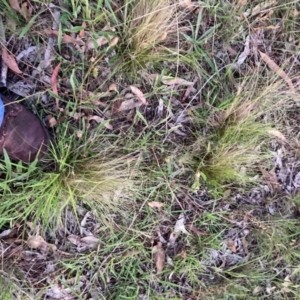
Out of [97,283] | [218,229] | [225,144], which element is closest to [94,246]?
[97,283]

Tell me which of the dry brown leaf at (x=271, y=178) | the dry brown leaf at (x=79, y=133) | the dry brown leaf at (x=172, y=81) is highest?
the dry brown leaf at (x=172, y=81)

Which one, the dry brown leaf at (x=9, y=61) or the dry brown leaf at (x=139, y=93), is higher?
the dry brown leaf at (x=9, y=61)

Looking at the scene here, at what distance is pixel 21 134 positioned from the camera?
2119 mm

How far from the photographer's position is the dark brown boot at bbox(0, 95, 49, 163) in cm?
209

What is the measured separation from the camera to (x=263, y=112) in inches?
93.2

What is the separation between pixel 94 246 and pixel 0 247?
0.44m

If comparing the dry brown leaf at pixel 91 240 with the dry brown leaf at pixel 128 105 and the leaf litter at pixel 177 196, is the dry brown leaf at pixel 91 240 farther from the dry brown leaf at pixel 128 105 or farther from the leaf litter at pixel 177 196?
the dry brown leaf at pixel 128 105

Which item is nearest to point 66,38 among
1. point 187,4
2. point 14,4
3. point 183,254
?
point 14,4

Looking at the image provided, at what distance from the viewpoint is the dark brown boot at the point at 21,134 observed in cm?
209

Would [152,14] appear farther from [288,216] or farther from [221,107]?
[288,216]

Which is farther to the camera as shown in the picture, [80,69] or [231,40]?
[231,40]

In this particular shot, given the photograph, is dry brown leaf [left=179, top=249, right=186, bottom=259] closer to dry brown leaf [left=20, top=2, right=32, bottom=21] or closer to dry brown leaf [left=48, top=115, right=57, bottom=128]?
dry brown leaf [left=48, top=115, right=57, bottom=128]

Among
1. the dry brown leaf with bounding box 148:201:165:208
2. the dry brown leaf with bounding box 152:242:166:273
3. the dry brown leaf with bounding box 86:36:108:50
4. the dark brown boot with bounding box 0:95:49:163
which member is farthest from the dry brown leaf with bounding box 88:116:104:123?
the dry brown leaf with bounding box 152:242:166:273

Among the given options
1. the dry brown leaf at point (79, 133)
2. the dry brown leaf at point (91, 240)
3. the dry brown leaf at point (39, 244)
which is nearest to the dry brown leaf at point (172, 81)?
the dry brown leaf at point (79, 133)
